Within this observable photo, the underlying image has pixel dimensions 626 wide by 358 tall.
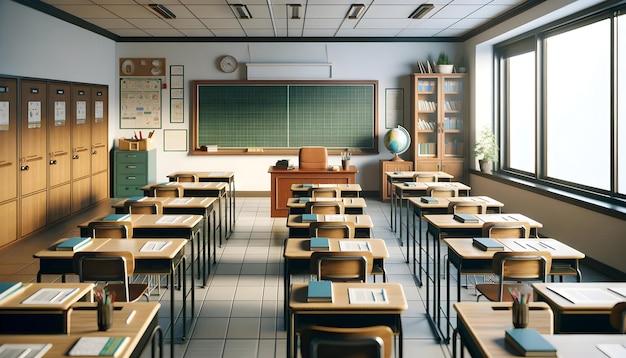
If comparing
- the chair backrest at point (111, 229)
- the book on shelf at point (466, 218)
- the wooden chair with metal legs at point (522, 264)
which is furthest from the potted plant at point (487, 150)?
the chair backrest at point (111, 229)

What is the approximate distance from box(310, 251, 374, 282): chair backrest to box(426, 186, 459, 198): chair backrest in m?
3.33

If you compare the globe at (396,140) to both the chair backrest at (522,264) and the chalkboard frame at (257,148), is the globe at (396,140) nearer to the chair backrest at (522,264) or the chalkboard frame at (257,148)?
the chalkboard frame at (257,148)

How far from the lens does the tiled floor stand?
4121 millimetres

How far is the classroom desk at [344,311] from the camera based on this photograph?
2.81 metres

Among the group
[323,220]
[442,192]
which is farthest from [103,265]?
[442,192]

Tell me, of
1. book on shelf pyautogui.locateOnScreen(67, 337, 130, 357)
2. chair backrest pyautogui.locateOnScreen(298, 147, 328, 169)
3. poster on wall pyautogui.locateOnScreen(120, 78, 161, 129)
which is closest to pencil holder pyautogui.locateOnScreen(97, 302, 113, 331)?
book on shelf pyautogui.locateOnScreen(67, 337, 130, 357)

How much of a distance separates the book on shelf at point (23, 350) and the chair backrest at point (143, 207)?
3.43 metres

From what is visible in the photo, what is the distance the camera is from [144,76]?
11.2 m

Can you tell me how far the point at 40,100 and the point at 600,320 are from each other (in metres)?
7.40

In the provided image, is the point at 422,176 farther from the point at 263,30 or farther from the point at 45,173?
the point at 45,173

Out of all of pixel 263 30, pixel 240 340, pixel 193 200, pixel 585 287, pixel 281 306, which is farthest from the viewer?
pixel 263 30

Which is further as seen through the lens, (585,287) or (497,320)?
(585,287)

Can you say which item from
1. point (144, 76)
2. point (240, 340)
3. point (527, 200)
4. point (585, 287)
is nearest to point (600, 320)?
point (585, 287)

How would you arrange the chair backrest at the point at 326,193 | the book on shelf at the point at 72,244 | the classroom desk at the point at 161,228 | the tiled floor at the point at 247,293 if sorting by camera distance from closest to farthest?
the book on shelf at the point at 72,244
the tiled floor at the point at 247,293
the classroom desk at the point at 161,228
the chair backrest at the point at 326,193
